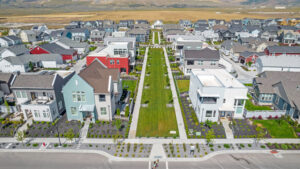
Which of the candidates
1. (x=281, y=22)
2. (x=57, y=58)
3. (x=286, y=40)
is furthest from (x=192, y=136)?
(x=281, y=22)

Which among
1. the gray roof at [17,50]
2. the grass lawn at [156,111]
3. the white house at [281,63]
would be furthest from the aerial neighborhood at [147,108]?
the gray roof at [17,50]

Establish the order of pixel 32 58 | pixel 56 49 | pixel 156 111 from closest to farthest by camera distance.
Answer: pixel 156 111 → pixel 32 58 → pixel 56 49

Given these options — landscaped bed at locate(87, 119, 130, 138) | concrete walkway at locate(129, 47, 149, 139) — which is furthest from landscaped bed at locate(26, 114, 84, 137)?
concrete walkway at locate(129, 47, 149, 139)

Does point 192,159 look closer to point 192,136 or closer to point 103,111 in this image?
point 192,136

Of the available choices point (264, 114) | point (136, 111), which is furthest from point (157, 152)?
point (264, 114)

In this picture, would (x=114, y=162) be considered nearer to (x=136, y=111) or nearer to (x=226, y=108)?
(x=136, y=111)

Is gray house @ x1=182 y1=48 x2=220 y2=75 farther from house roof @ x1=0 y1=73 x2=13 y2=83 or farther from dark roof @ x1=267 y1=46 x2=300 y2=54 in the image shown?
house roof @ x1=0 y1=73 x2=13 y2=83

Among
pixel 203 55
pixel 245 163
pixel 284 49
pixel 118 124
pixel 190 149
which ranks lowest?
pixel 245 163
